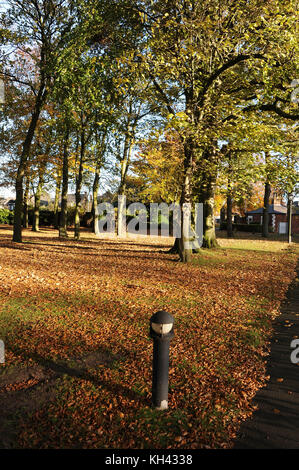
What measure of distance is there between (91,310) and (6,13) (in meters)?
16.3

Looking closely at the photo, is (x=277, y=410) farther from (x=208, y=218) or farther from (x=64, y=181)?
(x=64, y=181)

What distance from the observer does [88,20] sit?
14.0 metres

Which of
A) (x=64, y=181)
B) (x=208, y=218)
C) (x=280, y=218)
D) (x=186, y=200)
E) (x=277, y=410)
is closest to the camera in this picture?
(x=277, y=410)

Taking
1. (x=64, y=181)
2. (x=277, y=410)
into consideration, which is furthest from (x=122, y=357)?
(x=64, y=181)

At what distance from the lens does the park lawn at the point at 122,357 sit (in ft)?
10.4

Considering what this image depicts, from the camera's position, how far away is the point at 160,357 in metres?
3.53

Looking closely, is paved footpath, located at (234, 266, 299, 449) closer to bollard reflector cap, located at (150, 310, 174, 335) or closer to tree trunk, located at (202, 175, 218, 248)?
bollard reflector cap, located at (150, 310, 174, 335)

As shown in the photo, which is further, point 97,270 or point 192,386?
point 97,270

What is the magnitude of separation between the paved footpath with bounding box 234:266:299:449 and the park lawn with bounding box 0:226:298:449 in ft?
0.41

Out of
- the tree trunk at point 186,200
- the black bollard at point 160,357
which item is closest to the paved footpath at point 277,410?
the black bollard at point 160,357

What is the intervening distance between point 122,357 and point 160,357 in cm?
140

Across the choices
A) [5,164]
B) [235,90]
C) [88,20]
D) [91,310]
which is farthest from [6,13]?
[91,310]

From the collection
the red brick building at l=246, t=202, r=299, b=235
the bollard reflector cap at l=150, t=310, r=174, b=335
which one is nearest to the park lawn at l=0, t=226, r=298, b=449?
the bollard reflector cap at l=150, t=310, r=174, b=335
